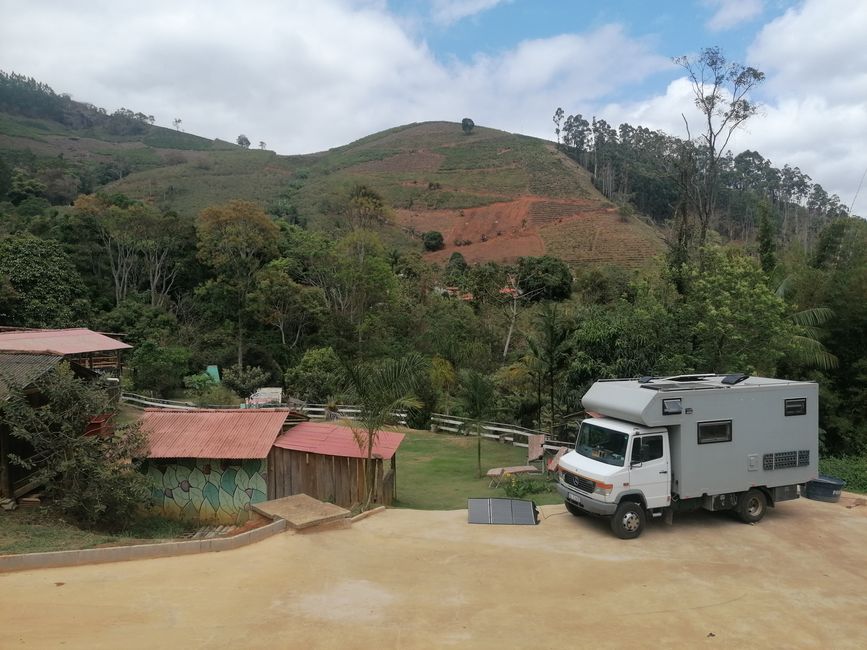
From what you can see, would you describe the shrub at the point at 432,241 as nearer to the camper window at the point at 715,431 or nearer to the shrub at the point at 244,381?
the shrub at the point at 244,381

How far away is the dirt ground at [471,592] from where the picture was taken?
648 cm

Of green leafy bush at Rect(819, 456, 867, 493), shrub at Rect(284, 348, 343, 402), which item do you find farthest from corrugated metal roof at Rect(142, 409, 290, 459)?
green leafy bush at Rect(819, 456, 867, 493)

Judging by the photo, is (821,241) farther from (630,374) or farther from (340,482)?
(340,482)

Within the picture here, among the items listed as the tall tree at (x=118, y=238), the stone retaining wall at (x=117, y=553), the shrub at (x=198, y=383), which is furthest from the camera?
the tall tree at (x=118, y=238)

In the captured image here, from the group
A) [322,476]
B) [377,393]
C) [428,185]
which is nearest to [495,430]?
[322,476]

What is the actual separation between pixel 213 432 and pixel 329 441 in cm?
274

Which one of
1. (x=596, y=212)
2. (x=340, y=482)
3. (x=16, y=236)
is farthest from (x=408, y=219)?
(x=340, y=482)

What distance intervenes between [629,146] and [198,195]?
72846 millimetres

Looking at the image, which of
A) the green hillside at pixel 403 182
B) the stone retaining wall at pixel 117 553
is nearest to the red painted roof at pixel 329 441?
the stone retaining wall at pixel 117 553

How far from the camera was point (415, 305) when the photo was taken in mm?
39781

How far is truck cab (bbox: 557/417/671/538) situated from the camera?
9836 millimetres

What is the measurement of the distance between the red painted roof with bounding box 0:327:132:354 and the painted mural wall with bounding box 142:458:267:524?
5359mm

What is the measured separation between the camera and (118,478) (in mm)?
10992

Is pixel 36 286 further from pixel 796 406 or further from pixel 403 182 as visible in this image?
pixel 403 182
